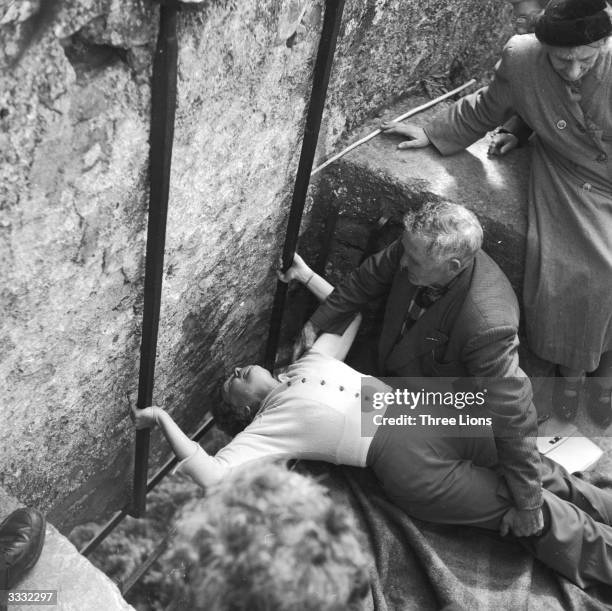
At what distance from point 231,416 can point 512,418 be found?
1.15 meters

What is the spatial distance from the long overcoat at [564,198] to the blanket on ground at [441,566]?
94cm

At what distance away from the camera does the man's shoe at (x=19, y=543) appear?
200 cm

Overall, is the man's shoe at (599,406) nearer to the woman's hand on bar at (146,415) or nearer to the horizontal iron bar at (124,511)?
the horizontal iron bar at (124,511)

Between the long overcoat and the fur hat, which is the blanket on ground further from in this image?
the fur hat

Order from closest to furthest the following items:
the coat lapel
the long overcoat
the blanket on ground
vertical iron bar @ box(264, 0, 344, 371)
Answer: the blanket on ground, vertical iron bar @ box(264, 0, 344, 371), the coat lapel, the long overcoat

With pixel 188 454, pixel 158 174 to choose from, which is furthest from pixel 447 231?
pixel 188 454

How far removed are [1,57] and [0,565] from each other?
128 centimetres

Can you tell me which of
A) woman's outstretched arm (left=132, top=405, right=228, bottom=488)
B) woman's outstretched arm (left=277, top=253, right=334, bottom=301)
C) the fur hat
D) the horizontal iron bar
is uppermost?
the fur hat

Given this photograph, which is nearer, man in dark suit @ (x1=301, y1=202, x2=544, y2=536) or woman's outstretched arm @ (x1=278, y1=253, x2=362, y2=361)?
man in dark suit @ (x1=301, y1=202, x2=544, y2=536)

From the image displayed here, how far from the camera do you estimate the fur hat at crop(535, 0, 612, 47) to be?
2.74 meters

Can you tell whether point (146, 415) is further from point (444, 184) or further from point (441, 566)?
point (444, 184)

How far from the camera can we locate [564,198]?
3227mm

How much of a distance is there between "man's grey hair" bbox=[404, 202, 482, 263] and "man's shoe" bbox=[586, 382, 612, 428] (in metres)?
1.29

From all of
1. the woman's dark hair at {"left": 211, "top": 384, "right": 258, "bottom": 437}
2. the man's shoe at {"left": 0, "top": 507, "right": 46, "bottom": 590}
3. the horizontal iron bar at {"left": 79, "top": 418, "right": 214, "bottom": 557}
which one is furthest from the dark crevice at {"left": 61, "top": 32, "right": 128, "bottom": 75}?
the horizontal iron bar at {"left": 79, "top": 418, "right": 214, "bottom": 557}
